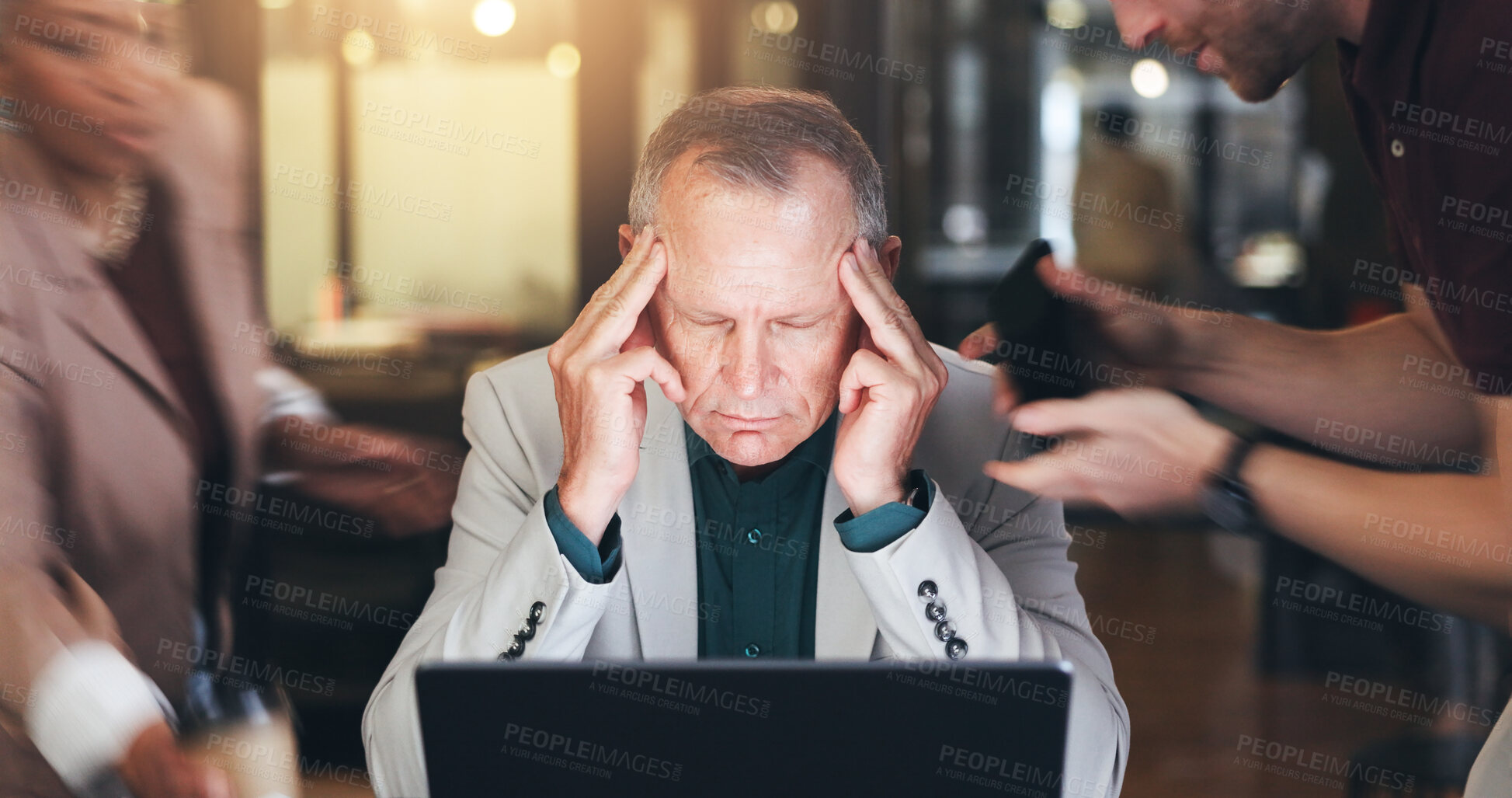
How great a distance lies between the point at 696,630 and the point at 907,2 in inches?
218

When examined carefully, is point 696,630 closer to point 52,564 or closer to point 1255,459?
point 1255,459

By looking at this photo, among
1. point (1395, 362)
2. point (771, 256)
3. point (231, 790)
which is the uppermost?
point (771, 256)

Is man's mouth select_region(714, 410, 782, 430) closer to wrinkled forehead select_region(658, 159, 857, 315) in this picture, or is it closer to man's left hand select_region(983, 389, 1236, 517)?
wrinkled forehead select_region(658, 159, 857, 315)

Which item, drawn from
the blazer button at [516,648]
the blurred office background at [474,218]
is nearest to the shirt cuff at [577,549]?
the blazer button at [516,648]

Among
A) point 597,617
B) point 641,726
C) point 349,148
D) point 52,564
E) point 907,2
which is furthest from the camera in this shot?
point 907,2

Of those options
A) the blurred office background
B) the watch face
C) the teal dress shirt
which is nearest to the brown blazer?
the blurred office background

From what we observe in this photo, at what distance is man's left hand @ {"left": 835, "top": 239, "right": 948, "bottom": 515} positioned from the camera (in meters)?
1.54

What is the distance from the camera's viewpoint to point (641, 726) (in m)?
0.96

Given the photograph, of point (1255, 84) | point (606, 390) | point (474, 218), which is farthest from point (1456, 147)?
point (474, 218)

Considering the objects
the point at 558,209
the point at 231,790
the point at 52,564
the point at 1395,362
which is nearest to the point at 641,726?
the point at 231,790

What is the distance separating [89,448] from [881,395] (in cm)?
140

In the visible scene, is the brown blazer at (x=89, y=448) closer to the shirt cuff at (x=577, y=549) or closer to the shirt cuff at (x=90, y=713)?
the shirt cuff at (x=90, y=713)

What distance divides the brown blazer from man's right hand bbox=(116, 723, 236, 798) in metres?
0.31

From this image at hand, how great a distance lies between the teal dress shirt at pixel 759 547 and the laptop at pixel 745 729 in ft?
2.03
